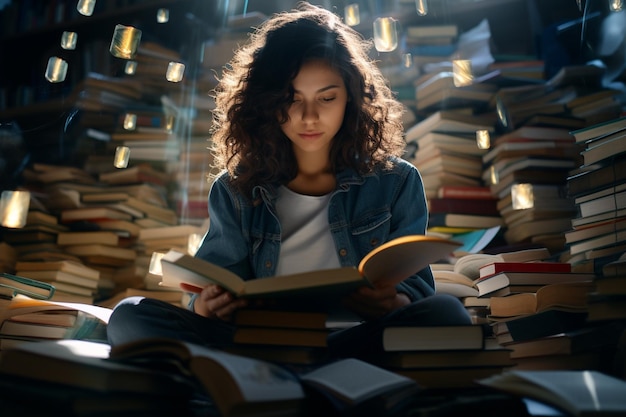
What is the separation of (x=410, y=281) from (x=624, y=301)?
1.14 ft

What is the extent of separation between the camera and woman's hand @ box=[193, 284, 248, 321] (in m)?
0.99

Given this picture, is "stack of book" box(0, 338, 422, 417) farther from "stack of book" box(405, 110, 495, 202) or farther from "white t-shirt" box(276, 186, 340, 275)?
"stack of book" box(405, 110, 495, 202)

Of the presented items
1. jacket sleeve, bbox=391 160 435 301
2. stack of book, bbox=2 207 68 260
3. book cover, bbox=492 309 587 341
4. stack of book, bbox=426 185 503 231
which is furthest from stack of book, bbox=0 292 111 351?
stack of book, bbox=426 185 503 231

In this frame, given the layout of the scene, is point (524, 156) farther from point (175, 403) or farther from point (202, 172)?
point (175, 403)

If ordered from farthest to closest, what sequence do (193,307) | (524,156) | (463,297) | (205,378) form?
(524,156), (463,297), (193,307), (205,378)

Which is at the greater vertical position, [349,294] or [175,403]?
[349,294]

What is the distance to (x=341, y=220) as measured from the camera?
4.43 ft

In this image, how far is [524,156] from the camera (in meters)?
2.13

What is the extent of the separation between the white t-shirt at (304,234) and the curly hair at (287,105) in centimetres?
6

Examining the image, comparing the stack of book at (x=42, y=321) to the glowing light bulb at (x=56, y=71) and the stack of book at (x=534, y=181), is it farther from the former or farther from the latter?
the glowing light bulb at (x=56, y=71)

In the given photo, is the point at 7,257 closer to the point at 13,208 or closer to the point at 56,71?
the point at 13,208

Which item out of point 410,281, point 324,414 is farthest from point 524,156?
point 324,414

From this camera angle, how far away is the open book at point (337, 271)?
85 centimetres

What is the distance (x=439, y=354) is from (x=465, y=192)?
4.41ft
